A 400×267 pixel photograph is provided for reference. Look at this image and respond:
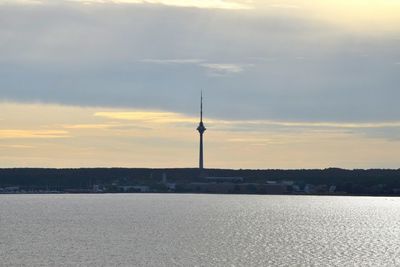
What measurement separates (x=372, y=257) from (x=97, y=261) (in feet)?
120

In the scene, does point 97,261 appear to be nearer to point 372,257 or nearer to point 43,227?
point 372,257

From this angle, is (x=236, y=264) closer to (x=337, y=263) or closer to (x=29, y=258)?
(x=337, y=263)

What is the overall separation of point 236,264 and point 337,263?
12.6 meters

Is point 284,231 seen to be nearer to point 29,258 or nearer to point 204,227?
point 204,227

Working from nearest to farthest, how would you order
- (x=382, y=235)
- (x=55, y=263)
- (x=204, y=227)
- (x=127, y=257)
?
(x=55, y=263)
(x=127, y=257)
(x=382, y=235)
(x=204, y=227)

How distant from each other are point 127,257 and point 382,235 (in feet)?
236

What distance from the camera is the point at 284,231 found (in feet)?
611

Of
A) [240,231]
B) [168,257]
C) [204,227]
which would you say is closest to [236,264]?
[168,257]

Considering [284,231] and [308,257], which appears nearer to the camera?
[308,257]

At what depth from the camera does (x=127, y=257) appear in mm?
125000

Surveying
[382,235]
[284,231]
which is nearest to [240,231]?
[284,231]

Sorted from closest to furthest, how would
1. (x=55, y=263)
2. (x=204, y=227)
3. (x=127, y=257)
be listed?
(x=55, y=263) → (x=127, y=257) → (x=204, y=227)

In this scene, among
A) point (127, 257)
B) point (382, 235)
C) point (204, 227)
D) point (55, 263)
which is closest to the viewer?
point (55, 263)

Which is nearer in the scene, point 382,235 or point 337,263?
point 337,263
